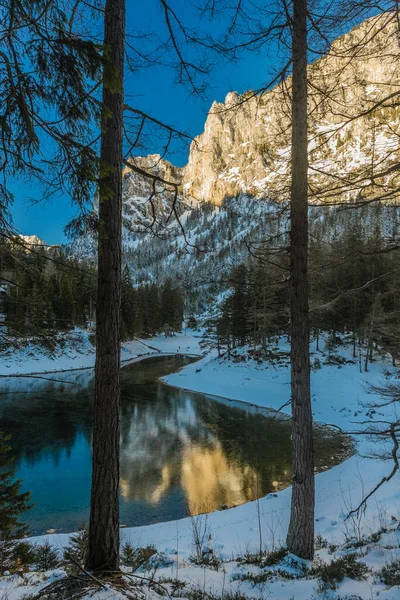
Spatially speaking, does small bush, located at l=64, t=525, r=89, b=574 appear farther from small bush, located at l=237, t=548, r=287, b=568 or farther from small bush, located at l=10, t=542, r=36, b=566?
small bush, located at l=237, t=548, r=287, b=568

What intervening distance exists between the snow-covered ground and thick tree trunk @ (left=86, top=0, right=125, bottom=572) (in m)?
0.68

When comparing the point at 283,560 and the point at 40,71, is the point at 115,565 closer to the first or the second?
the point at 283,560

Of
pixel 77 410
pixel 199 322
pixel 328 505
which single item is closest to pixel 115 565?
pixel 328 505

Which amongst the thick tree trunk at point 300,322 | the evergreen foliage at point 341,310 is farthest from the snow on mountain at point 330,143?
the evergreen foliage at point 341,310

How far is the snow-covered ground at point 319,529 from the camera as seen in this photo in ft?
11.2

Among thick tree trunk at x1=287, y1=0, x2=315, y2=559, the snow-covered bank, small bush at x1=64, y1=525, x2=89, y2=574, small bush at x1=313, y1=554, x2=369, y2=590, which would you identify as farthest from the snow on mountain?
the snow-covered bank

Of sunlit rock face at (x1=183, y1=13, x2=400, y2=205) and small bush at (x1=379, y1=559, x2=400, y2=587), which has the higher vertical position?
sunlit rock face at (x1=183, y1=13, x2=400, y2=205)

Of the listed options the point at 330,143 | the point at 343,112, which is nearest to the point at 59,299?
the point at 330,143

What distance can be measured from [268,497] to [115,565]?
886cm

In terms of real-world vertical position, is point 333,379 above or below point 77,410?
above

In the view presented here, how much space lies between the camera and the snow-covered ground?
3422 millimetres

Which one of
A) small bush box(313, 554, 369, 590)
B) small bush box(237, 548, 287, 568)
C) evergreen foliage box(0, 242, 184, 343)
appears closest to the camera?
small bush box(313, 554, 369, 590)

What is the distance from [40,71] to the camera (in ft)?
9.92

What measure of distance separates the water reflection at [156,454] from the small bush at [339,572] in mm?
4773
